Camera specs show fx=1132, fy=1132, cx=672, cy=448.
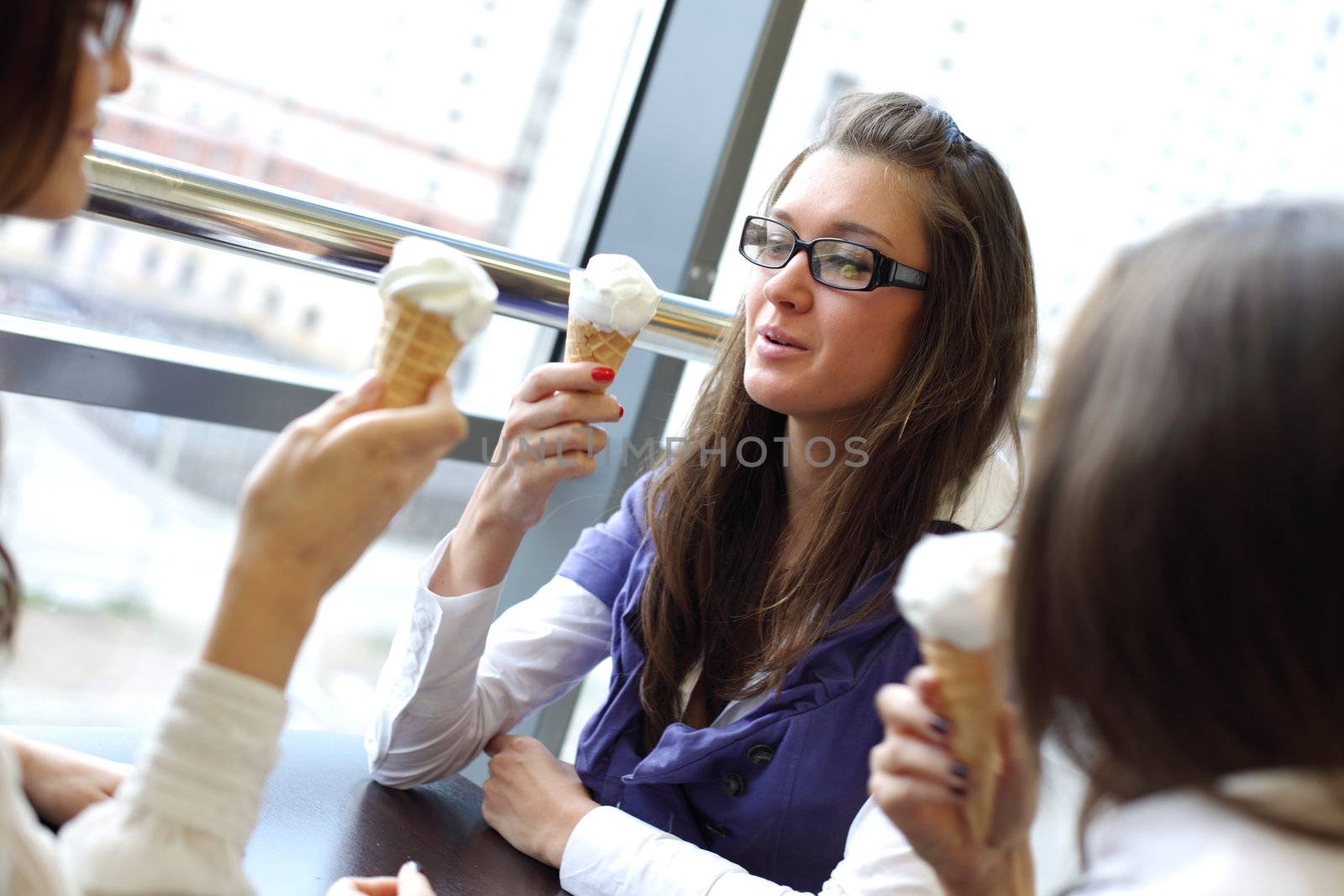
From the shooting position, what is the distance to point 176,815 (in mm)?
850

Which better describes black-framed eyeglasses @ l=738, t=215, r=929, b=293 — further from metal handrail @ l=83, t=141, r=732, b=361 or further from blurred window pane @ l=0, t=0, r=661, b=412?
blurred window pane @ l=0, t=0, r=661, b=412

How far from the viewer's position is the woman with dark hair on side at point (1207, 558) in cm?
74

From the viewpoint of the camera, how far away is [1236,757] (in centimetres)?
78

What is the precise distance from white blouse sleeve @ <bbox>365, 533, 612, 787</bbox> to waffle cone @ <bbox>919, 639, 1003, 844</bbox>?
0.84 metres

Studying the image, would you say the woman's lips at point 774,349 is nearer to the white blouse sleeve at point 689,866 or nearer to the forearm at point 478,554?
the forearm at point 478,554

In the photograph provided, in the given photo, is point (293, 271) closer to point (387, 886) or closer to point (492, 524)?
point (492, 524)

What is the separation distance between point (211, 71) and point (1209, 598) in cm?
230

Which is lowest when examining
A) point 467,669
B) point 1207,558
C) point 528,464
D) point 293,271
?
point 467,669

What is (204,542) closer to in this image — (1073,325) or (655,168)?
(655,168)

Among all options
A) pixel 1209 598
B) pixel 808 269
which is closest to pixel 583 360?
pixel 808 269

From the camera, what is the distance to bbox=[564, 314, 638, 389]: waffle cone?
1.59 metres

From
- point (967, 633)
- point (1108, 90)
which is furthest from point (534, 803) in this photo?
point (1108, 90)

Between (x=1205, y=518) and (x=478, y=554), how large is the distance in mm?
1075

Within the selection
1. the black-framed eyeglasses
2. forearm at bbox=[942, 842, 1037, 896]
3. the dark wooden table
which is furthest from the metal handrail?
forearm at bbox=[942, 842, 1037, 896]
